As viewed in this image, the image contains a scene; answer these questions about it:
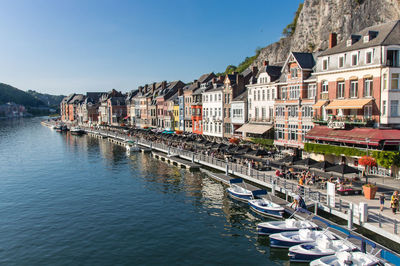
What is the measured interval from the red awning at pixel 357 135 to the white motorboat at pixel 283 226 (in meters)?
15.3

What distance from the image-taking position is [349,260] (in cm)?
2022

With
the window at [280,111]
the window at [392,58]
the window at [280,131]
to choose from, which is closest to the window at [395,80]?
the window at [392,58]

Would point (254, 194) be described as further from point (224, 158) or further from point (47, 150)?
point (47, 150)

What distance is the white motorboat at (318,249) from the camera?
2239cm

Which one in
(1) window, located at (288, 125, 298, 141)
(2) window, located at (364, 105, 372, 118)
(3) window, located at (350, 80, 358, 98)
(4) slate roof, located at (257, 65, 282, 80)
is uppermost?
(4) slate roof, located at (257, 65, 282, 80)

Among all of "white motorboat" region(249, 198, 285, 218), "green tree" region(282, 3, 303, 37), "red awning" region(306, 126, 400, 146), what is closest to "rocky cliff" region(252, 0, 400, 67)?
→ "green tree" region(282, 3, 303, 37)

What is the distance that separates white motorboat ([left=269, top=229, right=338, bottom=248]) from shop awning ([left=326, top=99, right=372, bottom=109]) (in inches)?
826

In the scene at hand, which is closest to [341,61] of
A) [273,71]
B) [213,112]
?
[273,71]

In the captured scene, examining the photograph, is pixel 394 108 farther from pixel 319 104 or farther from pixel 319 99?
pixel 319 99

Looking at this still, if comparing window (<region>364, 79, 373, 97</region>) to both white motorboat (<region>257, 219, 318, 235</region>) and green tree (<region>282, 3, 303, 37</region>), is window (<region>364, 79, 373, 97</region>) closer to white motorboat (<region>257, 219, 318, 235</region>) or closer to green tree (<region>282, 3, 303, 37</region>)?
white motorboat (<region>257, 219, 318, 235</region>)

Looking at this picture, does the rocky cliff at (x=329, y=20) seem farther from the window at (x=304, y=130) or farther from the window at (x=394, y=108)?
the window at (x=394, y=108)

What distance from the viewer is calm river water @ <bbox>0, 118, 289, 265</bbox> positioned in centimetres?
2456

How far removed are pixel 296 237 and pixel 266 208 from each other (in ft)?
21.5

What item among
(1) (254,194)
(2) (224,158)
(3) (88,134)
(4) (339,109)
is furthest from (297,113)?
(3) (88,134)
